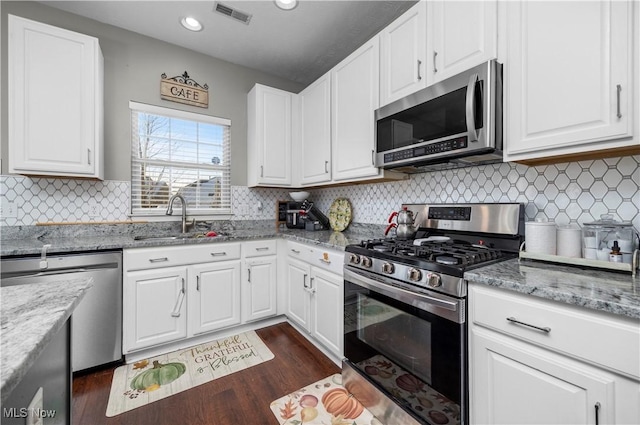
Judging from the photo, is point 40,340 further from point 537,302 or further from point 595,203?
point 595,203

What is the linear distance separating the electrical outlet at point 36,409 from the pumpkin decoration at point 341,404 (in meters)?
1.36

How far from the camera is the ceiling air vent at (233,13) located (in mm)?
2232

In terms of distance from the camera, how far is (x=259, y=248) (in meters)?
2.59

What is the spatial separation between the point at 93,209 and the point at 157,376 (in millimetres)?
1515

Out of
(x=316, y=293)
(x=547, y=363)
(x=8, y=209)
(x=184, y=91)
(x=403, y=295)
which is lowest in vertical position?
(x=316, y=293)

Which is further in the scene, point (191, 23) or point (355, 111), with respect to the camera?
point (191, 23)

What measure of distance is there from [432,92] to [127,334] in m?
2.66

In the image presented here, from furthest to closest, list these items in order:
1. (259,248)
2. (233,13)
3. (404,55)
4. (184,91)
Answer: (184,91), (259,248), (233,13), (404,55)

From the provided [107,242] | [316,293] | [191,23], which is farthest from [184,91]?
[316,293]

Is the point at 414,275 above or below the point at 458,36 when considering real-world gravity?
below

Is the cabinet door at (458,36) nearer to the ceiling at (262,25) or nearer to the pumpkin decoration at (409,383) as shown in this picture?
the ceiling at (262,25)

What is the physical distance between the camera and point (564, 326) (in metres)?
0.91

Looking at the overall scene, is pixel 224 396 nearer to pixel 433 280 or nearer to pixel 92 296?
Result: pixel 92 296
